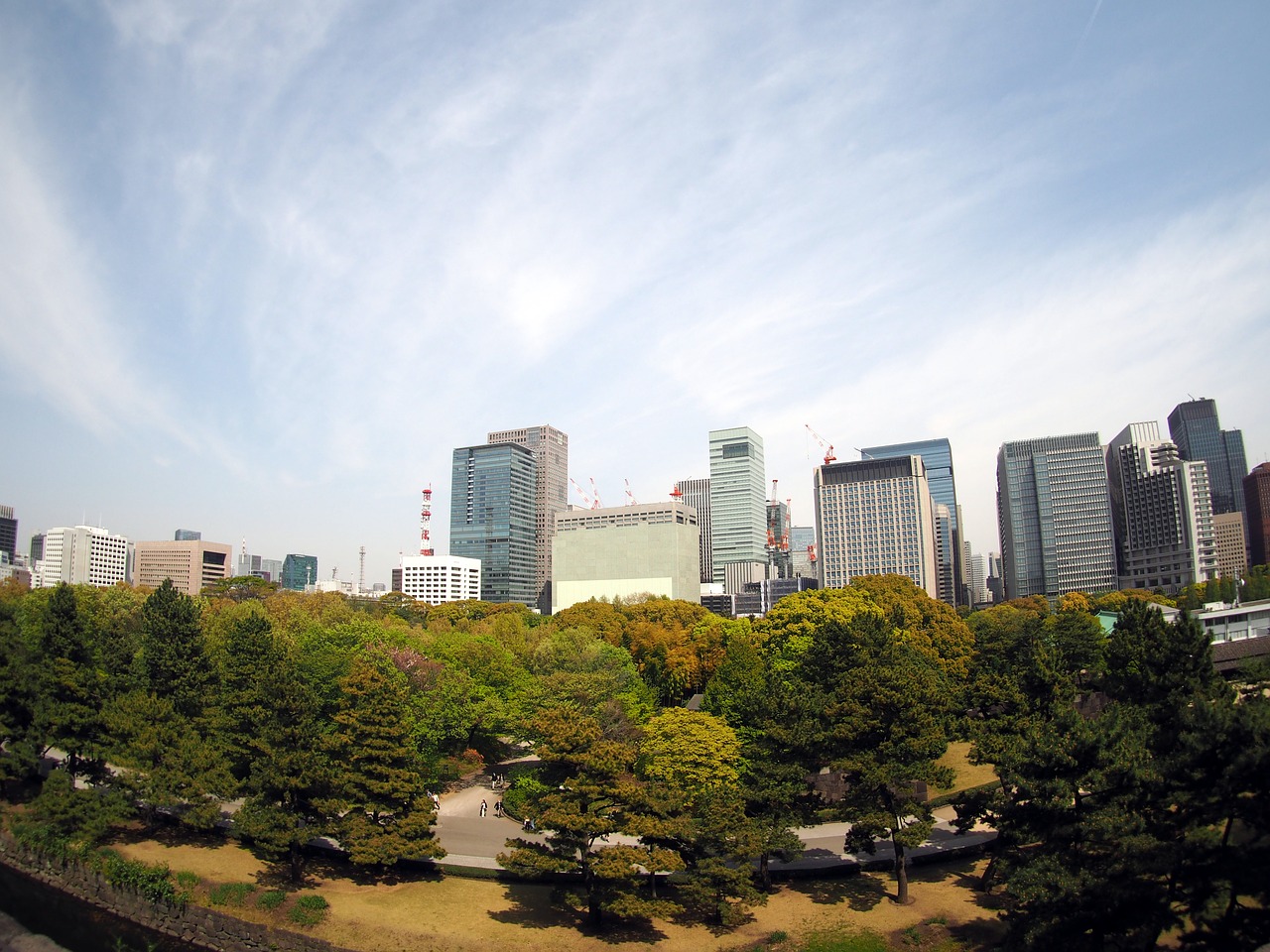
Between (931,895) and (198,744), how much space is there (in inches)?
1265

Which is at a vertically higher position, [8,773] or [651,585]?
[651,585]

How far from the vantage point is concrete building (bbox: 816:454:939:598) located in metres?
190

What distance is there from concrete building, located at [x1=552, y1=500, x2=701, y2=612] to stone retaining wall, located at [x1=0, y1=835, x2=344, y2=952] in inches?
5364

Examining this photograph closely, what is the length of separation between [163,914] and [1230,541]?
22745 centimetres

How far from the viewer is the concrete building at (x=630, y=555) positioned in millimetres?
170250

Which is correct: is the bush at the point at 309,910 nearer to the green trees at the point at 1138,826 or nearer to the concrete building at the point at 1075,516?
the green trees at the point at 1138,826

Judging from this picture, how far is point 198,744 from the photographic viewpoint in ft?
117

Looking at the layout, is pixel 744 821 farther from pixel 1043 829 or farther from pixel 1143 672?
pixel 1143 672

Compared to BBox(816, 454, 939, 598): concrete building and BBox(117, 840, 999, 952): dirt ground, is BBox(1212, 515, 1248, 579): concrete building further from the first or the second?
BBox(117, 840, 999, 952): dirt ground

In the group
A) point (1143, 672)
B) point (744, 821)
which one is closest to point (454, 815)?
point (744, 821)

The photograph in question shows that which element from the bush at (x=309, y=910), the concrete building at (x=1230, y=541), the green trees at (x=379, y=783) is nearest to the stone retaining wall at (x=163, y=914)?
the bush at (x=309, y=910)

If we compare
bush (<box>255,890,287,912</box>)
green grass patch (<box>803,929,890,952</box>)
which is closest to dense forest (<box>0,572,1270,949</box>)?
bush (<box>255,890,287,912</box>)

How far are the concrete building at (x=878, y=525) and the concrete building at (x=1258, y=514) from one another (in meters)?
70.4

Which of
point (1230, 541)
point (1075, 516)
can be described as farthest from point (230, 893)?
point (1230, 541)
